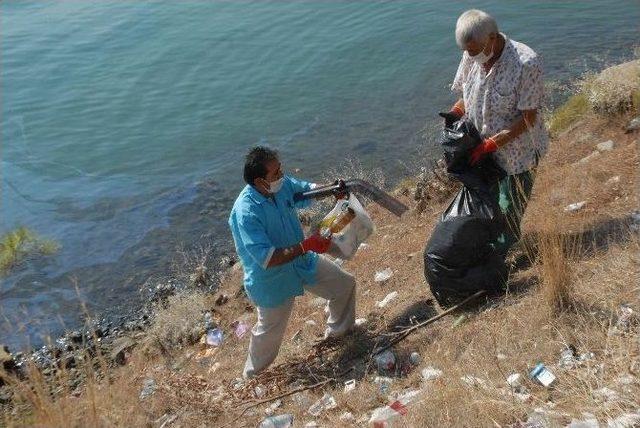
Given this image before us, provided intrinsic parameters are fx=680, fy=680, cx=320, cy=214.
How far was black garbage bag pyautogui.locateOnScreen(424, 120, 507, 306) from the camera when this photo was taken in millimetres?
4699

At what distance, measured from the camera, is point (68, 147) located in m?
12.7

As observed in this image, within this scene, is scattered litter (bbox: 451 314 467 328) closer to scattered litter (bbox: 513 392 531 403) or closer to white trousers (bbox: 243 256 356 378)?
white trousers (bbox: 243 256 356 378)

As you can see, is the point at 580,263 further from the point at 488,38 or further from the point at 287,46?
the point at 287,46

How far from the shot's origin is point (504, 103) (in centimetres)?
450

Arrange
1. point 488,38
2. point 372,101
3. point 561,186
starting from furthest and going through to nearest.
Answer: point 372,101 → point 561,186 → point 488,38

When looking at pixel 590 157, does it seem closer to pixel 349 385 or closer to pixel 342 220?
pixel 342 220

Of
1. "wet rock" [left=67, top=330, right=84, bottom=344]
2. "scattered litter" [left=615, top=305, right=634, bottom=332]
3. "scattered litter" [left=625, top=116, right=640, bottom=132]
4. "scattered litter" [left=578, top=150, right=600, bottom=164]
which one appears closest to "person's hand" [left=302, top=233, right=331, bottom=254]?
"scattered litter" [left=615, top=305, right=634, bottom=332]

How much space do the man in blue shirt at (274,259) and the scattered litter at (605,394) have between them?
2113mm

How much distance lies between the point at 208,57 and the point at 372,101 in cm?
434

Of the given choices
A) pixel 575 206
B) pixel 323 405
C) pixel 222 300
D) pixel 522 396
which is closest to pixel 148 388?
pixel 323 405

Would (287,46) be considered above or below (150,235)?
above

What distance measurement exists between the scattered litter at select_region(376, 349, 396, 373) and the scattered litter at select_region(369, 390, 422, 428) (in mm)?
572

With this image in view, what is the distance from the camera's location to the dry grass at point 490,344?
3336 mm

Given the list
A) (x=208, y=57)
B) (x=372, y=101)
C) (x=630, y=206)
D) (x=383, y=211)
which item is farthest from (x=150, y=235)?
(x=630, y=206)
